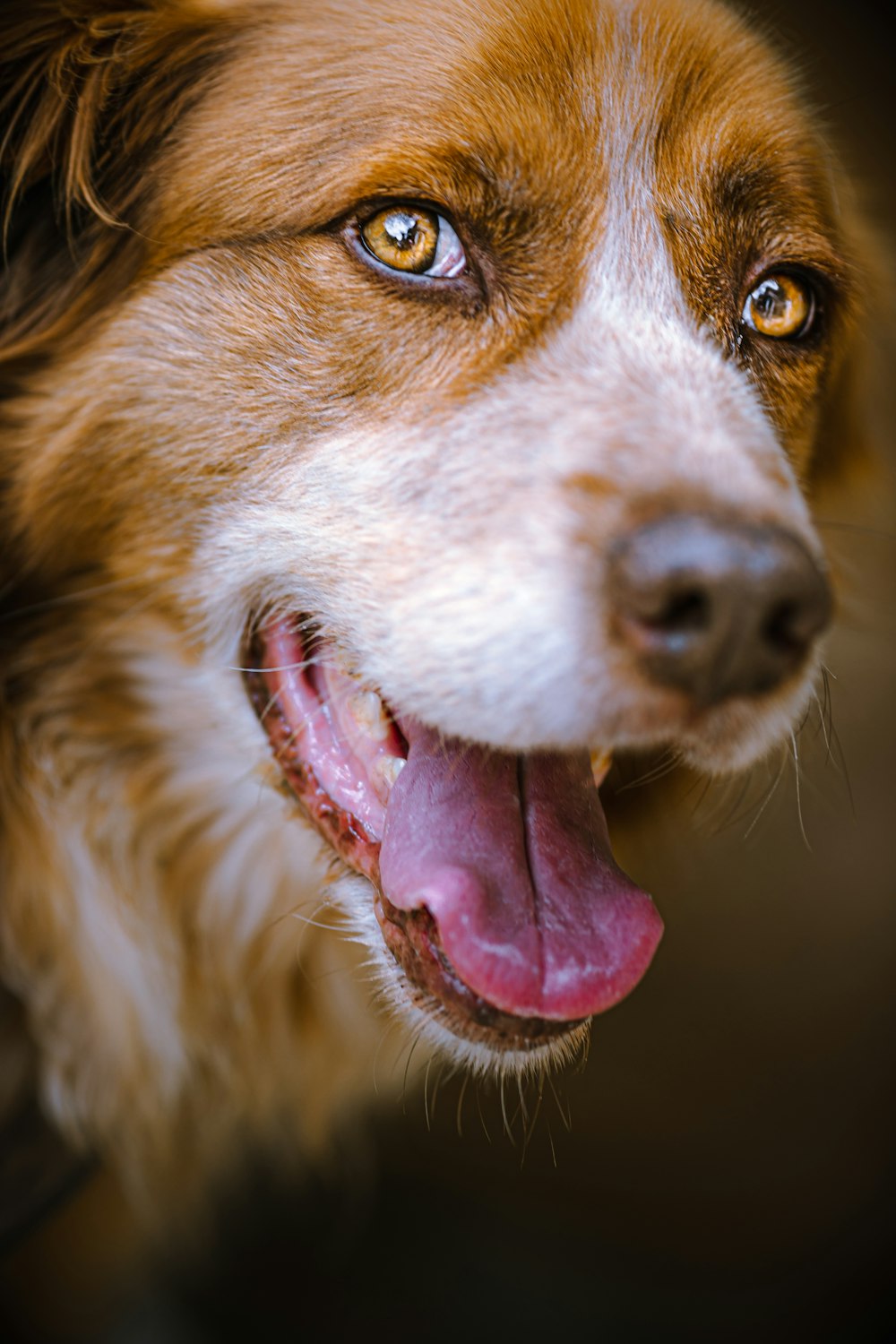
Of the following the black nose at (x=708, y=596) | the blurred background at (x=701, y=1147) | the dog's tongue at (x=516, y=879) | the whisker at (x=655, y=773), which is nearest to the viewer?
the black nose at (x=708, y=596)

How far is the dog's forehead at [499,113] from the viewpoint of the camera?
3.75 feet

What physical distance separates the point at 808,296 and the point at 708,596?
0.64m

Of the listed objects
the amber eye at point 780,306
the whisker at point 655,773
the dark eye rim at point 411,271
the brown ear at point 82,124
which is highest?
the brown ear at point 82,124

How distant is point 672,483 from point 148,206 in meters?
0.75

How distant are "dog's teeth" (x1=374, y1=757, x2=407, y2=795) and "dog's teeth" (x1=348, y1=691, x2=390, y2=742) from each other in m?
0.03

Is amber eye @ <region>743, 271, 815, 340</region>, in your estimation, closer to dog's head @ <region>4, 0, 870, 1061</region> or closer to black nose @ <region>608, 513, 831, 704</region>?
dog's head @ <region>4, 0, 870, 1061</region>

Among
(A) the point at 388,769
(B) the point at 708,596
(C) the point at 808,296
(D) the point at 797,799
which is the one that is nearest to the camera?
(B) the point at 708,596

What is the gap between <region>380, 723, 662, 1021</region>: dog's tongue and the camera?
113 centimetres

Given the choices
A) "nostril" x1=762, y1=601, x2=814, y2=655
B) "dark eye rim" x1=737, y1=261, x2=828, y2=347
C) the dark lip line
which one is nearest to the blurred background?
"dark eye rim" x1=737, y1=261, x2=828, y2=347

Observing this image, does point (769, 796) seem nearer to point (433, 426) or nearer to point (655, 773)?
point (655, 773)

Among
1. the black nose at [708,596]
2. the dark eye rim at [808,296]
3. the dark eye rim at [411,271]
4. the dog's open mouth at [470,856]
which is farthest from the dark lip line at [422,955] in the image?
the dark eye rim at [808,296]

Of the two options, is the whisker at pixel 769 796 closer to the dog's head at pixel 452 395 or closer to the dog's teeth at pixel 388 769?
the dog's head at pixel 452 395

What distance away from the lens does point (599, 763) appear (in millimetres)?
1338

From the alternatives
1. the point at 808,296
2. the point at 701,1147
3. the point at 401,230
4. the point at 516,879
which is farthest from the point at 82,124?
the point at 701,1147
